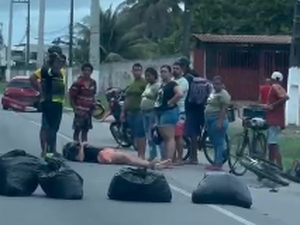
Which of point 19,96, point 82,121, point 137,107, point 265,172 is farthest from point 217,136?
point 19,96

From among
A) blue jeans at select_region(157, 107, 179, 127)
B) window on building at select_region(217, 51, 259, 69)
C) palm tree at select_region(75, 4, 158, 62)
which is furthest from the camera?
palm tree at select_region(75, 4, 158, 62)

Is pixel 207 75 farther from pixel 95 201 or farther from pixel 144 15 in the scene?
pixel 95 201

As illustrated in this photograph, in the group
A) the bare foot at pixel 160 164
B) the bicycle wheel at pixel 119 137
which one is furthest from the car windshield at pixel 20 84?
the bare foot at pixel 160 164

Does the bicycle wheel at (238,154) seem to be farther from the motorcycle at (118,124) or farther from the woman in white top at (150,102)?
the motorcycle at (118,124)

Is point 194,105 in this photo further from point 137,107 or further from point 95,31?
point 95,31

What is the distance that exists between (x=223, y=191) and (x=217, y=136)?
5885 millimetres

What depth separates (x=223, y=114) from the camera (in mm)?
22375

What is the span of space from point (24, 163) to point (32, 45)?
117m

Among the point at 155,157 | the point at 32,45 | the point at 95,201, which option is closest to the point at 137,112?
the point at 155,157

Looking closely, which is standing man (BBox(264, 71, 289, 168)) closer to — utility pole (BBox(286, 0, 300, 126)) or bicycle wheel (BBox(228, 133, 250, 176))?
bicycle wheel (BBox(228, 133, 250, 176))

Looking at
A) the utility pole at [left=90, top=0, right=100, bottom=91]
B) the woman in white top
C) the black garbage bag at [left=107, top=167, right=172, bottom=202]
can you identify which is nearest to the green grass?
the woman in white top

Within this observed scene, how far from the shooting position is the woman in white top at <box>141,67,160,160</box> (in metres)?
23.0

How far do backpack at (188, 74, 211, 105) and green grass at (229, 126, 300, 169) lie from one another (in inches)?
85.2

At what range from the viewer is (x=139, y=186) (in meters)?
16.8
